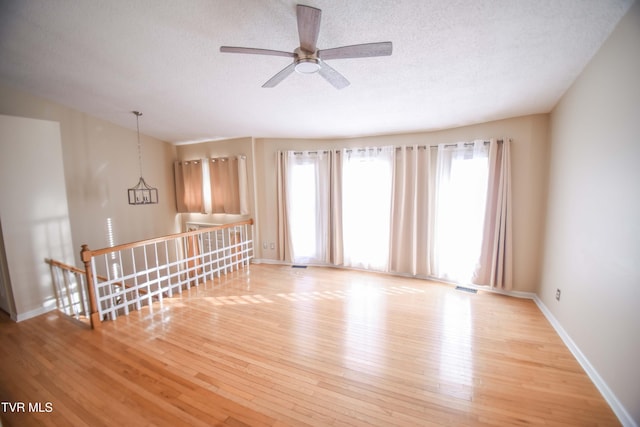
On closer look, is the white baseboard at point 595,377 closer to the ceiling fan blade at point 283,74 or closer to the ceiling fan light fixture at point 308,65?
the ceiling fan light fixture at point 308,65

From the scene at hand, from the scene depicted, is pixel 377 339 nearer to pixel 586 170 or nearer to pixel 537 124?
pixel 586 170

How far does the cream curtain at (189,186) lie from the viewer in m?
5.15

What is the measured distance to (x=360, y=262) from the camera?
14.1 ft

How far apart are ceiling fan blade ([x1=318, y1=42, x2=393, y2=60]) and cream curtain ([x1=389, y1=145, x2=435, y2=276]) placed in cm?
248

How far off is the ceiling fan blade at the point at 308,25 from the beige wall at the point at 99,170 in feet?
12.4

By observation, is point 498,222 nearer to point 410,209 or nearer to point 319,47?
point 410,209

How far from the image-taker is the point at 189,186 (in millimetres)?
5277

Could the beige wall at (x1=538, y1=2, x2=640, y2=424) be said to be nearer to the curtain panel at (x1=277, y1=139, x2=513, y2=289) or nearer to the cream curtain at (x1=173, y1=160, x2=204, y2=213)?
the curtain panel at (x1=277, y1=139, x2=513, y2=289)

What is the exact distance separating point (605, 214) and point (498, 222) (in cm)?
142

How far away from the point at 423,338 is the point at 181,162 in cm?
564

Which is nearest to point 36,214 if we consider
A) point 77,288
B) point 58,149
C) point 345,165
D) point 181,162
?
point 58,149

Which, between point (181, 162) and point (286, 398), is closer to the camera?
point (286, 398)

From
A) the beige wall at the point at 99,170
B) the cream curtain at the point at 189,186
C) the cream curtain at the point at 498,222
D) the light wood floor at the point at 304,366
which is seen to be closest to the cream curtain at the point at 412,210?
the cream curtain at the point at 498,222

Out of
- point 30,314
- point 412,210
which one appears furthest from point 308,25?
point 30,314
